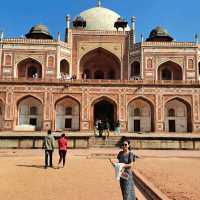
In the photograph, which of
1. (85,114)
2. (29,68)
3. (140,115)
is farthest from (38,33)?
(140,115)

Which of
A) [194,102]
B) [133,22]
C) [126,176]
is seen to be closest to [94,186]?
[126,176]

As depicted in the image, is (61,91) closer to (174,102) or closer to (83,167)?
(174,102)

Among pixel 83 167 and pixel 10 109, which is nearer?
pixel 83 167

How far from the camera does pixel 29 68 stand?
3212 cm

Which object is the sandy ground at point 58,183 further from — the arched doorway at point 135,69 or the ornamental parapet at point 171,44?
the ornamental parapet at point 171,44

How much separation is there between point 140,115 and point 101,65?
10355 mm

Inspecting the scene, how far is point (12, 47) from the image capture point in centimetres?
3112

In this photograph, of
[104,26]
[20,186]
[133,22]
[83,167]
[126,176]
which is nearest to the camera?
[126,176]

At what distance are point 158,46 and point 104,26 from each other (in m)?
9.85

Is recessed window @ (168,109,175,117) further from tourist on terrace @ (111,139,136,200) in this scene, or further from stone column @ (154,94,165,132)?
tourist on terrace @ (111,139,136,200)

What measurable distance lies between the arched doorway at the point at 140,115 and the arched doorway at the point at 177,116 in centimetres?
161

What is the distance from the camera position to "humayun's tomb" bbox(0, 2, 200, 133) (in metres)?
25.6

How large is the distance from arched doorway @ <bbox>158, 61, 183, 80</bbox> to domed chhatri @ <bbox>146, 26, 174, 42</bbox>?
16.7 ft

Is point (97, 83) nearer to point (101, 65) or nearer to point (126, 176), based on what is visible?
point (101, 65)
